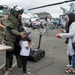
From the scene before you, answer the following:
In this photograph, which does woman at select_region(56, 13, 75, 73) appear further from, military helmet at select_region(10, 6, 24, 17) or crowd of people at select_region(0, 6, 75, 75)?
military helmet at select_region(10, 6, 24, 17)

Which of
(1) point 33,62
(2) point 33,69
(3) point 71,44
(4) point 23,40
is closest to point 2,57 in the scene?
(1) point 33,62

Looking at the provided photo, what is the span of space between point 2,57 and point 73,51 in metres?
3.61

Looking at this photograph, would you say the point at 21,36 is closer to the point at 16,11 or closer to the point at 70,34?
the point at 16,11

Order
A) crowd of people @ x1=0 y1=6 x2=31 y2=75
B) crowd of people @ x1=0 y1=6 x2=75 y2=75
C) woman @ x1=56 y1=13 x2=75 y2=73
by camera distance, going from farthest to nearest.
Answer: crowd of people @ x1=0 y1=6 x2=31 y2=75
crowd of people @ x1=0 y1=6 x2=75 y2=75
woman @ x1=56 y1=13 x2=75 y2=73

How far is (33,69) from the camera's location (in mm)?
7352

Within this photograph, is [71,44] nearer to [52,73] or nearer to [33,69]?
[52,73]

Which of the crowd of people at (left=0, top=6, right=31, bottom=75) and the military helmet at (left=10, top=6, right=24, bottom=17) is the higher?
the military helmet at (left=10, top=6, right=24, bottom=17)

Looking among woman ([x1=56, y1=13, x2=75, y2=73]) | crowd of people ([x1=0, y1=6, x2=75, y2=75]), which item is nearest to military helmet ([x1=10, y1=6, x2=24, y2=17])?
crowd of people ([x1=0, y1=6, x2=75, y2=75])

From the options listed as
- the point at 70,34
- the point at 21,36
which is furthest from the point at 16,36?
the point at 70,34

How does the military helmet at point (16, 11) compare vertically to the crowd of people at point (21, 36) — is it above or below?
above

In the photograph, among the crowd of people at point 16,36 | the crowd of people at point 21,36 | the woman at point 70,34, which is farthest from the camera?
the crowd of people at point 16,36

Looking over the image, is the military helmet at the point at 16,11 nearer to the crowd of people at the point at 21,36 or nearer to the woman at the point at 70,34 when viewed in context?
the crowd of people at the point at 21,36

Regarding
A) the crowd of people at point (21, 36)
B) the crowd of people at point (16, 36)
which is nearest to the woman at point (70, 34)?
the crowd of people at point (21, 36)

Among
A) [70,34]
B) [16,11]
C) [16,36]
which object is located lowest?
[16,36]
